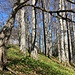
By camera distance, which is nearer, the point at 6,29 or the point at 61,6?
the point at 6,29

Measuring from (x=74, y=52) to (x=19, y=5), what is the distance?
128ft

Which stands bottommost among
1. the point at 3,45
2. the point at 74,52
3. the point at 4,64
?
the point at 74,52

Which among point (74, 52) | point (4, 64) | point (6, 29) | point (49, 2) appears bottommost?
point (74, 52)

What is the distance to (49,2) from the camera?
1614 inches

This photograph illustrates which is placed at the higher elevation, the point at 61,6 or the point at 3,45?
the point at 61,6

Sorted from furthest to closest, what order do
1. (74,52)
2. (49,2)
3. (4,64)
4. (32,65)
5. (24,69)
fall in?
(74,52) → (49,2) → (32,65) → (24,69) → (4,64)

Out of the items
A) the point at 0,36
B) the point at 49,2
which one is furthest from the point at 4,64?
the point at 49,2

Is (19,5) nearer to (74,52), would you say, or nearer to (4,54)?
(4,54)

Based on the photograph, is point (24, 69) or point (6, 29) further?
point (24, 69)

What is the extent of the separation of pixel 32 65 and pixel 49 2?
2713 centimetres

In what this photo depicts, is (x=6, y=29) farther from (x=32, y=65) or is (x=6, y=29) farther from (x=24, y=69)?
(x=32, y=65)

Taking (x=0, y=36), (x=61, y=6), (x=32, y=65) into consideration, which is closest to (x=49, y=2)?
(x=61, y=6)

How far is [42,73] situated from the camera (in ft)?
46.4

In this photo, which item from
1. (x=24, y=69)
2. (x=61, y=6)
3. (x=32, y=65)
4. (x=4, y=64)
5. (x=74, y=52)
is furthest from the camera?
(x=74, y=52)
